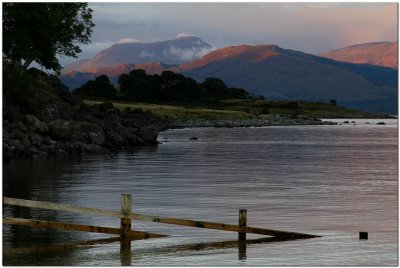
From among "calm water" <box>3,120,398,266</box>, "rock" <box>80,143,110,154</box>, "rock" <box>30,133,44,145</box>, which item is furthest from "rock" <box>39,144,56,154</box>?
"rock" <box>80,143,110,154</box>

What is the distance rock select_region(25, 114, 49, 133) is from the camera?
264 feet

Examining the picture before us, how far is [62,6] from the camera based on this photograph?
293ft

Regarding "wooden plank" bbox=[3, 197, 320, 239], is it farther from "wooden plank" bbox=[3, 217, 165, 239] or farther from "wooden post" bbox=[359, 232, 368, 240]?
"wooden post" bbox=[359, 232, 368, 240]

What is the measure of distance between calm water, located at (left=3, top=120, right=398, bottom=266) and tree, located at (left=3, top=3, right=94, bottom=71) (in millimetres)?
12374

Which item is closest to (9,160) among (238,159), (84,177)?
(84,177)

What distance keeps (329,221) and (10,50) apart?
2016 inches

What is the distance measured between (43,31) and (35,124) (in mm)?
9972

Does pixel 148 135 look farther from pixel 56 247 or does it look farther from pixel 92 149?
pixel 56 247

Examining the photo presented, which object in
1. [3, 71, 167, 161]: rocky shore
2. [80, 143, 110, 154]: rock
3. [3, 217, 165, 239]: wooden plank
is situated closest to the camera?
[3, 217, 165, 239]: wooden plank

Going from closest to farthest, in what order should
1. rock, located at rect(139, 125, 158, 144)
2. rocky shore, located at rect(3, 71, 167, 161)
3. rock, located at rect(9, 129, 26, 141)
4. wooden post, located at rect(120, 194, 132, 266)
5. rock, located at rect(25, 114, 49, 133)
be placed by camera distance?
wooden post, located at rect(120, 194, 132, 266)
rock, located at rect(9, 129, 26, 141)
rocky shore, located at rect(3, 71, 167, 161)
rock, located at rect(25, 114, 49, 133)
rock, located at rect(139, 125, 158, 144)

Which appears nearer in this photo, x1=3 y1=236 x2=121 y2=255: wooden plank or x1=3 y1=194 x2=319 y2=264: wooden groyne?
x1=3 y1=236 x2=121 y2=255: wooden plank

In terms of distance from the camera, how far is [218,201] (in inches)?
1721

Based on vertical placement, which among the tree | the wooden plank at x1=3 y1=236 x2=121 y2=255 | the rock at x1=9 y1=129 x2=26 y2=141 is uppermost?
the tree

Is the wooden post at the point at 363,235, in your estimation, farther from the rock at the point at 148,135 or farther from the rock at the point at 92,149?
the rock at the point at 148,135
